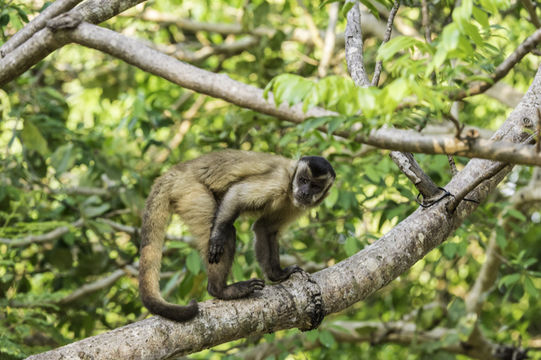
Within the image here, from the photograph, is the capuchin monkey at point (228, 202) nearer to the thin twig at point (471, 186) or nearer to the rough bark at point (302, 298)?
the rough bark at point (302, 298)

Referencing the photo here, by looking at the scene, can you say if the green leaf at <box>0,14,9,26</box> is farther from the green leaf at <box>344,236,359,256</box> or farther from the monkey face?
the green leaf at <box>344,236,359,256</box>

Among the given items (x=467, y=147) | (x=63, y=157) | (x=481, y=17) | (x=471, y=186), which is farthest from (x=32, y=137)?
(x=467, y=147)

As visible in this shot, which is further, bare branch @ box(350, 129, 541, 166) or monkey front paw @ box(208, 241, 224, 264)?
monkey front paw @ box(208, 241, 224, 264)

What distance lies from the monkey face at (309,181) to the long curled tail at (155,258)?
1.11 m

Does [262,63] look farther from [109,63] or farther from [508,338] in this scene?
[508,338]

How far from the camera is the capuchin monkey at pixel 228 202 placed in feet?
15.4

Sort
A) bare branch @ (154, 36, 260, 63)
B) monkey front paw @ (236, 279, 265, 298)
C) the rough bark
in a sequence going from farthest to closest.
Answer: bare branch @ (154, 36, 260, 63) → monkey front paw @ (236, 279, 265, 298) → the rough bark

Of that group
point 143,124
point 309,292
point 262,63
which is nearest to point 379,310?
point 262,63

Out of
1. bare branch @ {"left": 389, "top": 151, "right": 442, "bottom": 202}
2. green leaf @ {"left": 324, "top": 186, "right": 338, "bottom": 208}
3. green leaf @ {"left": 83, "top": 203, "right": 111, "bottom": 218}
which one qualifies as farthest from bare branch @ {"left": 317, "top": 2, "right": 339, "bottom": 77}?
bare branch @ {"left": 389, "top": 151, "right": 442, "bottom": 202}

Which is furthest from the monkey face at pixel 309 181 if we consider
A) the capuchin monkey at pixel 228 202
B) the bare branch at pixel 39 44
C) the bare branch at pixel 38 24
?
the bare branch at pixel 38 24

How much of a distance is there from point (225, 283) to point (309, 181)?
1.17m

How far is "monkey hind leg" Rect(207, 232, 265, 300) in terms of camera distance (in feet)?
14.0

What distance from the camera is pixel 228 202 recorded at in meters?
4.84

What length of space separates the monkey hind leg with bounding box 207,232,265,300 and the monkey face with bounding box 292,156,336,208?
2.31 ft
